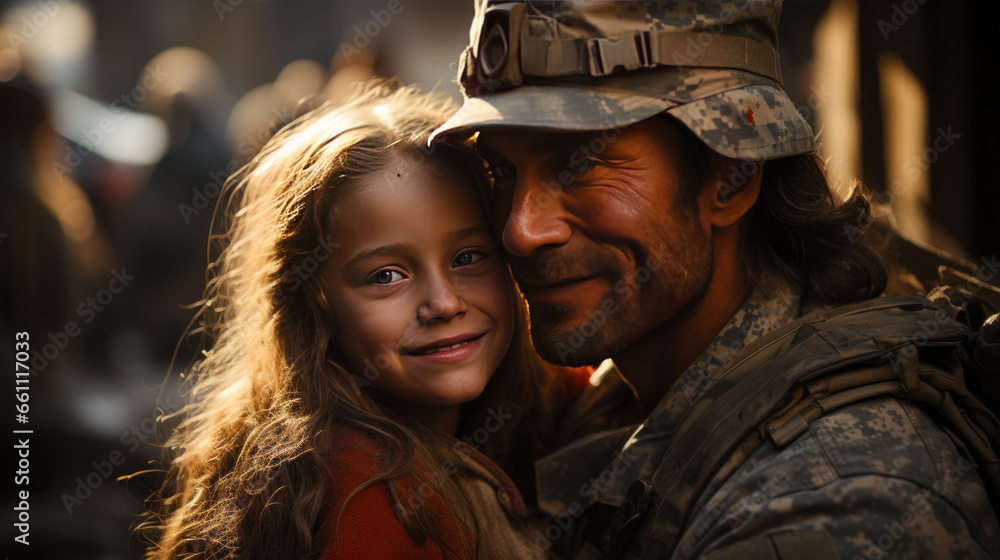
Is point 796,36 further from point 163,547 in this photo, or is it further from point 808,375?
point 163,547

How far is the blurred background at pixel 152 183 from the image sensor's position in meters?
3.51

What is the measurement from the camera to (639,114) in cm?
163

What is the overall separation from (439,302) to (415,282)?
0.11 m

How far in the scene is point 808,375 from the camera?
146 centimetres

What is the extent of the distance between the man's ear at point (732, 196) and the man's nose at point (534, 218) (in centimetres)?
41

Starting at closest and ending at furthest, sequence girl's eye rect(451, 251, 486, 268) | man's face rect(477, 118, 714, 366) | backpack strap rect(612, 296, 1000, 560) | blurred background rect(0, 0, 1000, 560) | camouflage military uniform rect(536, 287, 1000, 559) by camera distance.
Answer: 1. camouflage military uniform rect(536, 287, 1000, 559)
2. backpack strap rect(612, 296, 1000, 560)
3. man's face rect(477, 118, 714, 366)
4. girl's eye rect(451, 251, 486, 268)
5. blurred background rect(0, 0, 1000, 560)

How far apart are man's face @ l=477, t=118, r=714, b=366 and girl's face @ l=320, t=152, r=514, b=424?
195 millimetres

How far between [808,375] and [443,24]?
10.1m

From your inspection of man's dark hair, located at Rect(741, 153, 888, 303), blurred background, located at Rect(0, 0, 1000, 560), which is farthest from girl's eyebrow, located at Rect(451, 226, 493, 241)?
blurred background, located at Rect(0, 0, 1000, 560)

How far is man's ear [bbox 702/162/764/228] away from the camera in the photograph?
1.84 meters

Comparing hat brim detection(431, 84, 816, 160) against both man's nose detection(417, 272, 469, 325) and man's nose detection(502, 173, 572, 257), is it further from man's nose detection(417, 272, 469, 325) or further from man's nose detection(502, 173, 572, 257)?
man's nose detection(417, 272, 469, 325)

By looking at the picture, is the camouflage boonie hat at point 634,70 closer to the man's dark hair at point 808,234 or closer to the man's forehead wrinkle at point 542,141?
the man's forehead wrinkle at point 542,141

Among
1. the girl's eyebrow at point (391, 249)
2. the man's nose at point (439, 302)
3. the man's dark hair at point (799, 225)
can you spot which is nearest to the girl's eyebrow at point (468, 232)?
the girl's eyebrow at point (391, 249)

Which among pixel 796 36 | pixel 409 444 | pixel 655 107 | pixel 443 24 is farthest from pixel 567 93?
pixel 443 24
